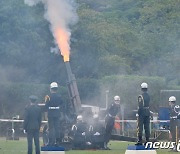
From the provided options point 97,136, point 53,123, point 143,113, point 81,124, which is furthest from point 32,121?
point 97,136

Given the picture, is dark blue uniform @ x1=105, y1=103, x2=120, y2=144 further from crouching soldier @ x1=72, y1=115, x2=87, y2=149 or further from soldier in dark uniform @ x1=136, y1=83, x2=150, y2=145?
soldier in dark uniform @ x1=136, y1=83, x2=150, y2=145

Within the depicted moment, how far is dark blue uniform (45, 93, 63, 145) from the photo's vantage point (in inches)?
1251

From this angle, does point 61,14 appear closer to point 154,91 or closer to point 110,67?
point 154,91

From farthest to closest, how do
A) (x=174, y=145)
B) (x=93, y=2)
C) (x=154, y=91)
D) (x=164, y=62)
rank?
1. (x=93, y=2)
2. (x=164, y=62)
3. (x=154, y=91)
4. (x=174, y=145)

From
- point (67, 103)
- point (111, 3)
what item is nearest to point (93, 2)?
point (111, 3)

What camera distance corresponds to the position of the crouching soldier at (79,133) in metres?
36.1

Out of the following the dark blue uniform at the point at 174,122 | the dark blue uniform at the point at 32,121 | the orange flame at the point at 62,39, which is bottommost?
the dark blue uniform at the point at 32,121

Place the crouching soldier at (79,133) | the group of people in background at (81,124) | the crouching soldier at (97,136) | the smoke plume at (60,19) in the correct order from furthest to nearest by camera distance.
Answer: the smoke plume at (60,19) < the crouching soldier at (97,136) < the crouching soldier at (79,133) < the group of people in background at (81,124)

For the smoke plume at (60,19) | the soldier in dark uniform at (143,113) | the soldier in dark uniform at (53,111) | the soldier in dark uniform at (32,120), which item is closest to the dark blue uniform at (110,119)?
the smoke plume at (60,19)

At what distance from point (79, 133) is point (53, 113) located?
4.54m

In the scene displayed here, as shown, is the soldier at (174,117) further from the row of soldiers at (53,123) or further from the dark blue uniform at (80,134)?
the dark blue uniform at (80,134)

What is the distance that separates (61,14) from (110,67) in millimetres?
33343

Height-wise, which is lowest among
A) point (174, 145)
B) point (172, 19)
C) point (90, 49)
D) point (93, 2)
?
point (174, 145)

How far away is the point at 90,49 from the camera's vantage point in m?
70.2
